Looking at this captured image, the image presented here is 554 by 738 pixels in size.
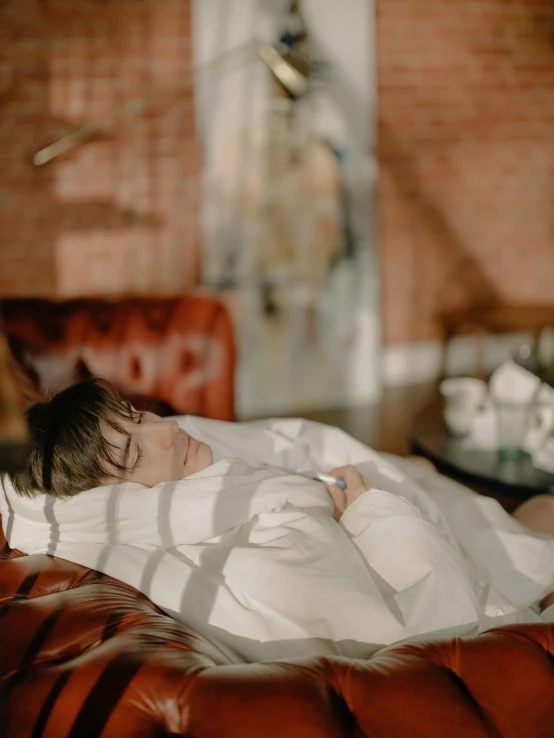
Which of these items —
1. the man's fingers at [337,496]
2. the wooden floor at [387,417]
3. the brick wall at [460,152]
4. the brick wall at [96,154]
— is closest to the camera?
the man's fingers at [337,496]

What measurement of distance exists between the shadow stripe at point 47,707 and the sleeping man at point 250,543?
0.30 meters

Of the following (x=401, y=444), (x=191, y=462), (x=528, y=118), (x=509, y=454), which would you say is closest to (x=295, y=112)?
(x=528, y=118)

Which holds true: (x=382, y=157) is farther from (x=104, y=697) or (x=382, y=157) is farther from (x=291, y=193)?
(x=104, y=697)

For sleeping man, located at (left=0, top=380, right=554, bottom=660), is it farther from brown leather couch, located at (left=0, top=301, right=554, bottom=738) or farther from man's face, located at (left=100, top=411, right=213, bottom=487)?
brown leather couch, located at (left=0, top=301, right=554, bottom=738)

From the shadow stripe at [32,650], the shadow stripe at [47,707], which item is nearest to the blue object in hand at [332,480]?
the shadow stripe at [32,650]

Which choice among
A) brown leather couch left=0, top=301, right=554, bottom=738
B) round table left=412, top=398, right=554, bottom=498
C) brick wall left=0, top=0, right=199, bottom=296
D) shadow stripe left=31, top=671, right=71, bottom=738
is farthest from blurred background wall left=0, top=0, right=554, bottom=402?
shadow stripe left=31, top=671, right=71, bottom=738

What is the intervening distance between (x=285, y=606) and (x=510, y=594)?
576mm

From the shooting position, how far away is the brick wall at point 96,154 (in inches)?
130

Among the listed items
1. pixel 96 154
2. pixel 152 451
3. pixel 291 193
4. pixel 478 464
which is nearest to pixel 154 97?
pixel 96 154

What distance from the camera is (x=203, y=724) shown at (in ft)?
2.42

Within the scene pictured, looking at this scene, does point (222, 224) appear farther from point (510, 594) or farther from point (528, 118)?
point (510, 594)

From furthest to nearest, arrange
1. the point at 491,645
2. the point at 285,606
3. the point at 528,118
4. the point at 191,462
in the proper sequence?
the point at 528,118 → the point at 191,462 → the point at 285,606 → the point at 491,645

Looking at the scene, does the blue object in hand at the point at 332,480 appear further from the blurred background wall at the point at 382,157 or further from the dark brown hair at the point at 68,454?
the blurred background wall at the point at 382,157

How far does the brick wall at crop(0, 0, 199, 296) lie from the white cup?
197 cm
